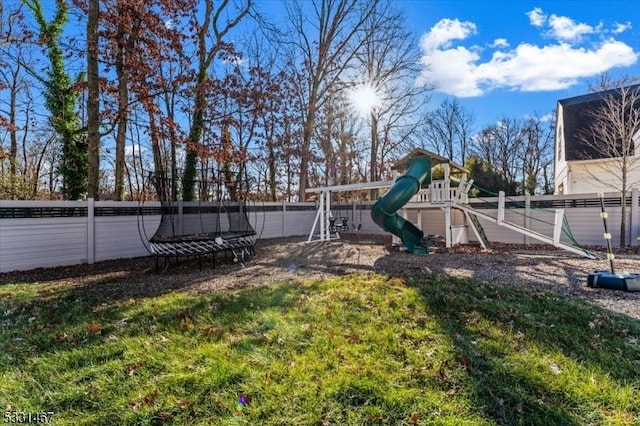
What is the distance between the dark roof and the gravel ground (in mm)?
7156

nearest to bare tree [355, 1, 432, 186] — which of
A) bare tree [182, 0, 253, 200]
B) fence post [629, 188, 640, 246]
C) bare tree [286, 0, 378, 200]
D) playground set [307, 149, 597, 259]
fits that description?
bare tree [286, 0, 378, 200]

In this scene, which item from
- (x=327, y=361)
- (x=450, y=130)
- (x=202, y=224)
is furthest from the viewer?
(x=450, y=130)

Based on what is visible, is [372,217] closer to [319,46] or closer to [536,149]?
[319,46]

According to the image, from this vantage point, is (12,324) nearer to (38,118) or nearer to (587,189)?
(38,118)

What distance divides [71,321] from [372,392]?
10.3ft

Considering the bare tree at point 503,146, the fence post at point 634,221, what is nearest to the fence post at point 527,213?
the fence post at point 634,221

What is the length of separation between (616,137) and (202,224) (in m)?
13.4

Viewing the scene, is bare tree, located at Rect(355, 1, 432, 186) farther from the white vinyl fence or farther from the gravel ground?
the gravel ground

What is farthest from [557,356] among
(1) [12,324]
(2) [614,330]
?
(1) [12,324]

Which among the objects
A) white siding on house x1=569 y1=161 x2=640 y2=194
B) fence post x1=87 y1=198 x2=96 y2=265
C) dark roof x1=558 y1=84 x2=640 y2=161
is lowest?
fence post x1=87 y1=198 x2=96 y2=265

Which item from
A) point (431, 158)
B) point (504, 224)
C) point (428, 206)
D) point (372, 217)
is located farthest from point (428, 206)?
point (504, 224)

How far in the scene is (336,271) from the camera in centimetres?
592

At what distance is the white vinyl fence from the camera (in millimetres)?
6426

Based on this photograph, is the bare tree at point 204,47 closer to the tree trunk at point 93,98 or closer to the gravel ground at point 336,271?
the tree trunk at point 93,98
